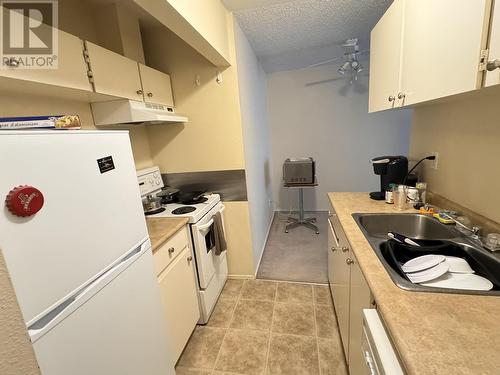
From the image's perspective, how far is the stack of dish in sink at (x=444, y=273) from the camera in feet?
2.94

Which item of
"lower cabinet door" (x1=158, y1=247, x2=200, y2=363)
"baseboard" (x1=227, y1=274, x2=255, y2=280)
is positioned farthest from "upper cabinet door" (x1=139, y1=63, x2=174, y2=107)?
"baseboard" (x1=227, y1=274, x2=255, y2=280)

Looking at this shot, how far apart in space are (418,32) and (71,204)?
1.62 m

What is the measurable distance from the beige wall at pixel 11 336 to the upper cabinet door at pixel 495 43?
142 cm

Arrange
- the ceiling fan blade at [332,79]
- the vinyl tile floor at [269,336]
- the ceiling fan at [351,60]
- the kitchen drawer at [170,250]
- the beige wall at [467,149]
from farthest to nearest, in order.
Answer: the ceiling fan blade at [332,79] < the ceiling fan at [351,60] < the vinyl tile floor at [269,336] < the kitchen drawer at [170,250] < the beige wall at [467,149]

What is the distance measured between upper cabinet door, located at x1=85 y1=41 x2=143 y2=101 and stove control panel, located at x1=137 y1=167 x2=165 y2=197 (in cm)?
63

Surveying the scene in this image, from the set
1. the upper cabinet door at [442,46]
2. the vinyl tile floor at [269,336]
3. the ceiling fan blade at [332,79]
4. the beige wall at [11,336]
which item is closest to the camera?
the beige wall at [11,336]

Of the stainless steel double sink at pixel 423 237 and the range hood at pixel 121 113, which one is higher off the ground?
the range hood at pixel 121 113

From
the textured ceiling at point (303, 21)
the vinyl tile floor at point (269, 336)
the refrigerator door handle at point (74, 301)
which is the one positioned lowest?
the vinyl tile floor at point (269, 336)

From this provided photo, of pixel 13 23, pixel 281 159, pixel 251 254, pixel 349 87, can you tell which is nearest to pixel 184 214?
pixel 251 254

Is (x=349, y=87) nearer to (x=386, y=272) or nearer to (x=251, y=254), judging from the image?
(x=251, y=254)

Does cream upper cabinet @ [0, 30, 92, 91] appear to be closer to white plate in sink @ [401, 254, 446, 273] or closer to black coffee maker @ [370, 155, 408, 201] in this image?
white plate in sink @ [401, 254, 446, 273]

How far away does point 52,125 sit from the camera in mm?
788

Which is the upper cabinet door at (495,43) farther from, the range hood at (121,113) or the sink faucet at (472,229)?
the range hood at (121,113)

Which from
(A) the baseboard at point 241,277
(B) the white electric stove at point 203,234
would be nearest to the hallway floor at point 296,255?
(A) the baseboard at point 241,277
